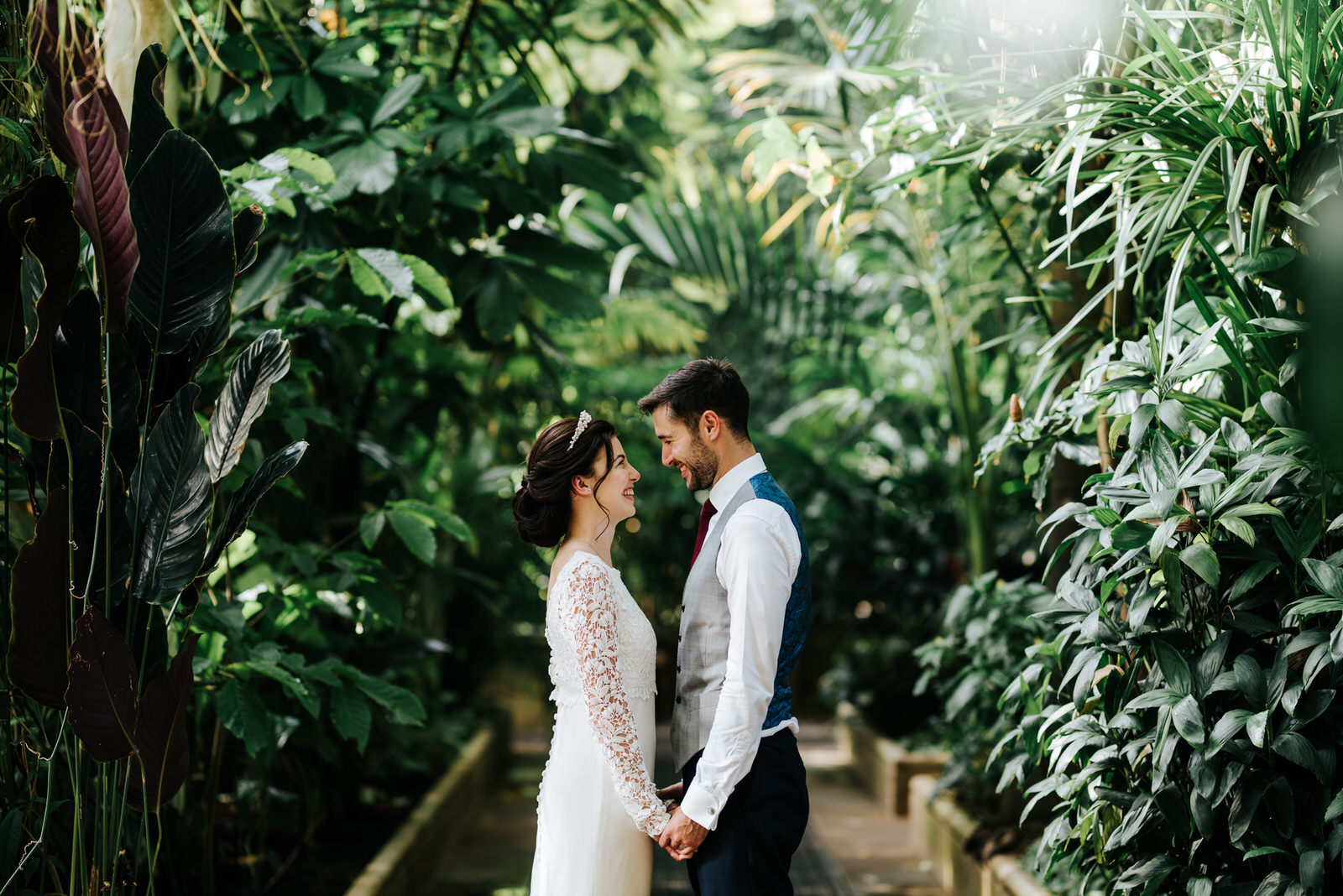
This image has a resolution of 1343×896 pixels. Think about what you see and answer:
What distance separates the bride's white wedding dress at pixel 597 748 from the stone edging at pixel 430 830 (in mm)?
1548

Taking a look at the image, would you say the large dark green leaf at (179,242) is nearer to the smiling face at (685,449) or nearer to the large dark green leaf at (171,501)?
the large dark green leaf at (171,501)

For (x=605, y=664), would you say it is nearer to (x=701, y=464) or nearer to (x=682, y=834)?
(x=682, y=834)

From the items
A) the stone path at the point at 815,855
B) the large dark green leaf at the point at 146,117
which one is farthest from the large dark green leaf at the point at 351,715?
the stone path at the point at 815,855

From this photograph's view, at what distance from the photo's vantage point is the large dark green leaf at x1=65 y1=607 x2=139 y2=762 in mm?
1827

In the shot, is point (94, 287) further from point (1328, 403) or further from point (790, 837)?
point (1328, 403)

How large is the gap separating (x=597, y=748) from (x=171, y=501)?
3.15 feet

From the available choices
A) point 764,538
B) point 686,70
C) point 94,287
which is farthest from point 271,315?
point 686,70

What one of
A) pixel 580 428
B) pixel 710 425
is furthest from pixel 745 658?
pixel 580 428

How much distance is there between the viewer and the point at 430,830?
4.64 meters

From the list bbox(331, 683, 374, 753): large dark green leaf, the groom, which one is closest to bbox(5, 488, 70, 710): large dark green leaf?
bbox(331, 683, 374, 753): large dark green leaf

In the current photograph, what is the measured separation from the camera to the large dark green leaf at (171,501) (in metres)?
1.95

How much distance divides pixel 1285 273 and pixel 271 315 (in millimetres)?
2557

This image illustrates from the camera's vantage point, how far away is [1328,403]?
6.42ft

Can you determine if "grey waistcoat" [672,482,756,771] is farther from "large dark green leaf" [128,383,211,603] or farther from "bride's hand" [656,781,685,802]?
"large dark green leaf" [128,383,211,603]
